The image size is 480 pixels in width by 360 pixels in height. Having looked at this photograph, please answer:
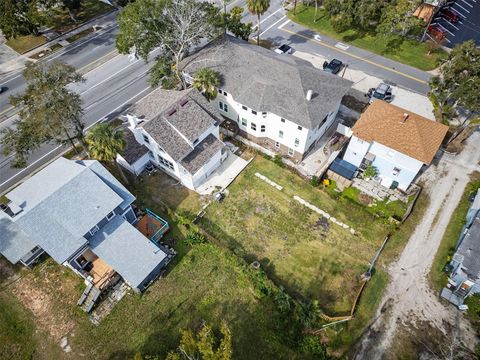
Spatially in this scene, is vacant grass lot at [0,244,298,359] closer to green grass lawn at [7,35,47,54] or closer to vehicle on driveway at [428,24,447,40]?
green grass lawn at [7,35,47,54]

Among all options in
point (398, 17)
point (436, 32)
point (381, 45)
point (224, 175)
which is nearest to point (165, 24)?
point (224, 175)

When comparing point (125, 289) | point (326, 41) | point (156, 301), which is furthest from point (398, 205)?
point (326, 41)

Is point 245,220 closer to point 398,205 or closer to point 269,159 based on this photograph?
point 269,159

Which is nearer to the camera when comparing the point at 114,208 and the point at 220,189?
the point at 114,208

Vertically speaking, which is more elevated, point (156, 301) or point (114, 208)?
point (114, 208)

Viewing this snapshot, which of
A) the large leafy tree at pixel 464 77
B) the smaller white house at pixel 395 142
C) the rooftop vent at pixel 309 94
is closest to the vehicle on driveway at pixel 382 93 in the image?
the large leafy tree at pixel 464 77

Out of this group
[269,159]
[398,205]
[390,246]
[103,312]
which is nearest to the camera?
[103,312]
